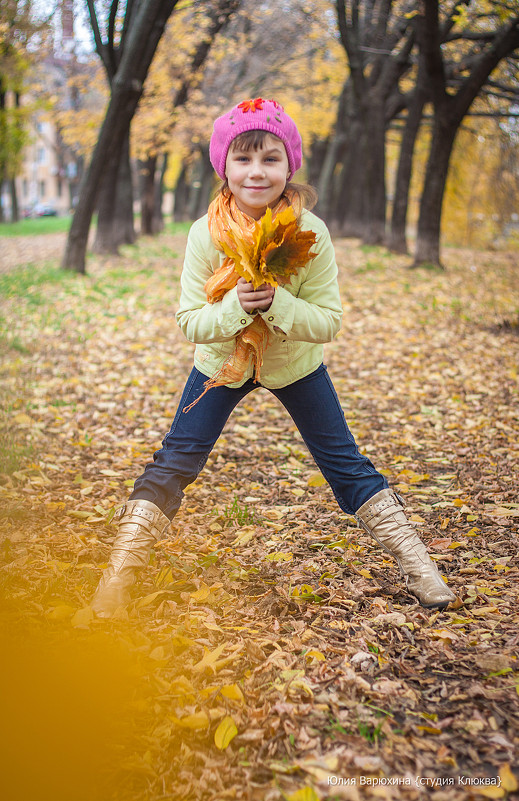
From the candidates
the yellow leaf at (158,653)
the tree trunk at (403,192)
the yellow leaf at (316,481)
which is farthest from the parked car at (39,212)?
the yellow leaf at (158,653)

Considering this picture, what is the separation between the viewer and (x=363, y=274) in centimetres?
1245

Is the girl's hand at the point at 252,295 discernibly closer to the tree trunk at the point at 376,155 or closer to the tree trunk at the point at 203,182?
the tree trunk at the point at 376,155

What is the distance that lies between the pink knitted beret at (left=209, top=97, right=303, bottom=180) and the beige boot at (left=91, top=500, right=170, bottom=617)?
1.46 m

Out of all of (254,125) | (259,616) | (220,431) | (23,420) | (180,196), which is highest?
(254,125)

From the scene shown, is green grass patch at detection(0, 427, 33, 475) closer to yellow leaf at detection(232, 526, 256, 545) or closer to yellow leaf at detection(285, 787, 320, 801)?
yellow leaf at detection(232, 526, 256, 545)

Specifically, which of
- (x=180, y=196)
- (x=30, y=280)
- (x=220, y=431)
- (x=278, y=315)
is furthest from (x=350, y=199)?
(x=278, y=315)

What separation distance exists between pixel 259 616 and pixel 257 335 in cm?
115

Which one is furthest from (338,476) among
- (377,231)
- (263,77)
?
(263,77)

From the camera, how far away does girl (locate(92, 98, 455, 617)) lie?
8.00 feet

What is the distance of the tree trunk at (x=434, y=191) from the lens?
39.5 ft

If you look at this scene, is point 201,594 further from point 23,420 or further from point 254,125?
point 23,420

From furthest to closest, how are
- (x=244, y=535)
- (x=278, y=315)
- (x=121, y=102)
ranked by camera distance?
(x=121, y=102), (x=244, y=535), (x=278, y=315)

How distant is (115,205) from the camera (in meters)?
15.2

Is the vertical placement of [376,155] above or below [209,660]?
above
